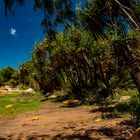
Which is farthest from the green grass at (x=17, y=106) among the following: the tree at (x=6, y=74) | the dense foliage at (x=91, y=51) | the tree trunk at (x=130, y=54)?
the tree at (x=6, y=74)

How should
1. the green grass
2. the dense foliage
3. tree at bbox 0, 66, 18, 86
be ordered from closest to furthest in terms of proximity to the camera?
the dense foliage, the green grass, tree at bbox 0, 66, 18, 86

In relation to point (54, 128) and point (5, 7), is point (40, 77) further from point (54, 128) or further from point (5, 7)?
point (5, 7)

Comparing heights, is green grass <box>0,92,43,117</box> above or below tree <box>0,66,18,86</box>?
→ below

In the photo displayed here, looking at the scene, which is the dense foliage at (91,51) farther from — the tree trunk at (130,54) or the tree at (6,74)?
the tree at (6,74)

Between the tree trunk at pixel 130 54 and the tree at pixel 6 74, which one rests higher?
the tree at pixel 6 74

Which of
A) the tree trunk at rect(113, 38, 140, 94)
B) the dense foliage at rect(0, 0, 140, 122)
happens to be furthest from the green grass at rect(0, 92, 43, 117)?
the tree trunk at rect(113, 38, 140, 94)

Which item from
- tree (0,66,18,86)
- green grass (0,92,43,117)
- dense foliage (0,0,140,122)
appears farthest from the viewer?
tree (0,66,18,86)

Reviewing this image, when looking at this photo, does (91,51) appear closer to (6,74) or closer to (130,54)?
(130,54)

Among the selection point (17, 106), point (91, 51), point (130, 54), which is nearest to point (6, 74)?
point (17, 106)

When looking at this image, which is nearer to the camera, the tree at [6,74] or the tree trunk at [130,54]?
the tree trunk at [130,54]

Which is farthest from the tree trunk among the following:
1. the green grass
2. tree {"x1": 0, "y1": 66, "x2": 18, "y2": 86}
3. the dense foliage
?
tree {"x1": 0, "y1": 66, "x2": 18, "y2": 86}

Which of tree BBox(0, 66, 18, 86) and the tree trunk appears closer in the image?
the tree trunk

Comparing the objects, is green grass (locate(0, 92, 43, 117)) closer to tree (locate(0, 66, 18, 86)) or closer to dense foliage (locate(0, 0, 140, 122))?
dense foliage (locate(0, 0, 140, 122))

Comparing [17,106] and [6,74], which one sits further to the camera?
[6,74]
